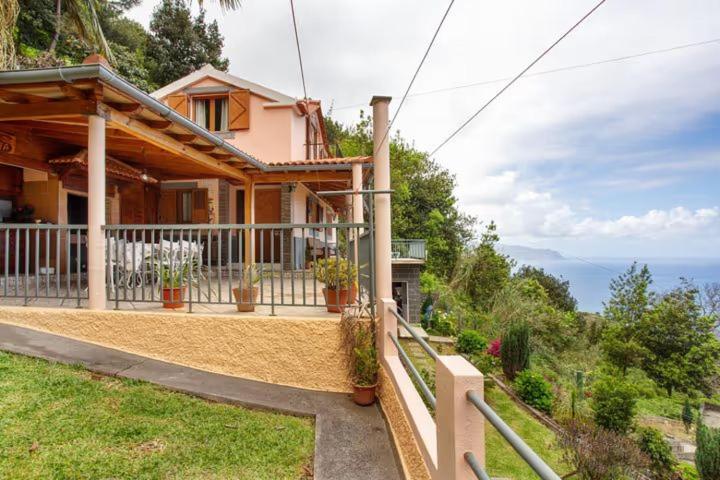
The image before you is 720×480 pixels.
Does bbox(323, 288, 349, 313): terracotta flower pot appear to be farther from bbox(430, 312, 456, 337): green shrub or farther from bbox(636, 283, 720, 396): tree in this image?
bbox(636, 283, 720, 396): tree

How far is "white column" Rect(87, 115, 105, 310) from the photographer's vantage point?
4.26 metres

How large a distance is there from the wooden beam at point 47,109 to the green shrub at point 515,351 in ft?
38.0

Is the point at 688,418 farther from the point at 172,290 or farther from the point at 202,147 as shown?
the point at 202,147

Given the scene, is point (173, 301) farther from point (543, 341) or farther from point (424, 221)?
point (424, 221)

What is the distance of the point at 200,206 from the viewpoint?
36.3 feet

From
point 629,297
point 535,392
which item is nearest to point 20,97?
point 535,392

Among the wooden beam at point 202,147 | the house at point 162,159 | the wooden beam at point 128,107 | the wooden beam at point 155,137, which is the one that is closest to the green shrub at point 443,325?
the house at point 162,159

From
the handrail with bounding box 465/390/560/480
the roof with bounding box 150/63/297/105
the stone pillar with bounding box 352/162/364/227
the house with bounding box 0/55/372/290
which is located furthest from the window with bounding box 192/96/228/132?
the handrail with bounding box 465/390/560/480

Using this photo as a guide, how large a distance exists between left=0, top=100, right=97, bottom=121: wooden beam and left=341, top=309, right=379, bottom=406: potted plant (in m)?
3.89

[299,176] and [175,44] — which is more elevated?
[175,44]

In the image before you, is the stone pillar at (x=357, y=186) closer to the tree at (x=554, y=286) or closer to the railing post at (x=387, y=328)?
the railing post at (x=387, y=328)

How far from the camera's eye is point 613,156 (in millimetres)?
19172

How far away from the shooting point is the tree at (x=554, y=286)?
2878 cm

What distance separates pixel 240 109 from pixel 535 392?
1222cm
